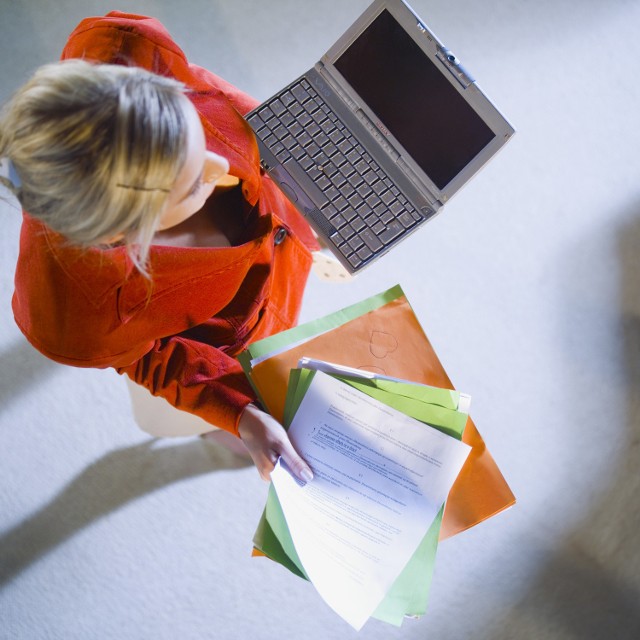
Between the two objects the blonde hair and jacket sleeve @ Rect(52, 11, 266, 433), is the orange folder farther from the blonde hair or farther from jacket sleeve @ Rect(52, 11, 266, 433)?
the blonde hair

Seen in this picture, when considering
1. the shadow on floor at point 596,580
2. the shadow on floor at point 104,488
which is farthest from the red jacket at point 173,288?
the shadow on floor at point 596,580

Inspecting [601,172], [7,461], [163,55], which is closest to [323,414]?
[163,55]

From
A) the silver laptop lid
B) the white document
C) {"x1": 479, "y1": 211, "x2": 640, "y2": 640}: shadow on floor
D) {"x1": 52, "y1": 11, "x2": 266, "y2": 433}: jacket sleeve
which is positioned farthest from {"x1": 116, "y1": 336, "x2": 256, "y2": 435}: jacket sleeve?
{"x1": 479, "y1": 211, "x2": 640, "y2": 640}: shadow on floor

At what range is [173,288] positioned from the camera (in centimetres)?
78

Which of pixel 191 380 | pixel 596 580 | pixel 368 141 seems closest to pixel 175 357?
pixel 191 380

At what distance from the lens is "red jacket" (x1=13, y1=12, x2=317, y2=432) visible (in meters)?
0.70

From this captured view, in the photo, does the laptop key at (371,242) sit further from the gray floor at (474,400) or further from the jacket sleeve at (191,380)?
the gray floor at (474,400)

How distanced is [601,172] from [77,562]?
1476 millimetres

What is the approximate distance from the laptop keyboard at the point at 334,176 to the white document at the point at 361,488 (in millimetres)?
208

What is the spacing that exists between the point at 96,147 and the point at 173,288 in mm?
243

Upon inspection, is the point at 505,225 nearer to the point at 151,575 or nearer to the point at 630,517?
the point at 630,517

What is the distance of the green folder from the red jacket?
110 millimetres

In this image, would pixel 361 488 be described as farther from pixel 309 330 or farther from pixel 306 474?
pixel 309 330

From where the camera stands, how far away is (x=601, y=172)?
150 cm
